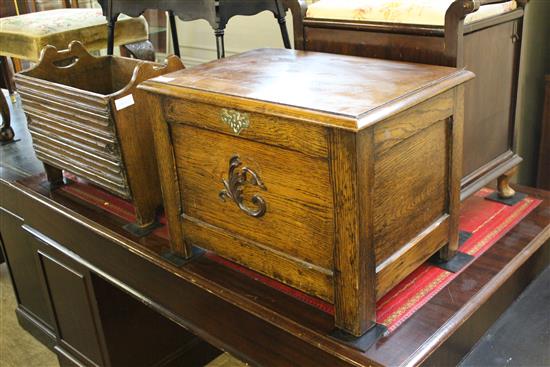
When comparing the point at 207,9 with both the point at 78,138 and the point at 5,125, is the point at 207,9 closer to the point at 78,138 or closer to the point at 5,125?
the point at 78,138

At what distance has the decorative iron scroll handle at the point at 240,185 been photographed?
0.96 meters

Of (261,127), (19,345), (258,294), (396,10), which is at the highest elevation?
(396,10)

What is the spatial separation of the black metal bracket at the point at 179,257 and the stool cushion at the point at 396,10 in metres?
0.52

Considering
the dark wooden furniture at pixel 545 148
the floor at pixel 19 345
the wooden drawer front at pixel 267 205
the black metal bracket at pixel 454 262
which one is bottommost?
the floor at pixel 19 345

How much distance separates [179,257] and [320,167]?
45 cm

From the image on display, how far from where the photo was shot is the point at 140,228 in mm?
1332

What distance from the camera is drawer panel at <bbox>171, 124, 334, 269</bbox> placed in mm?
879

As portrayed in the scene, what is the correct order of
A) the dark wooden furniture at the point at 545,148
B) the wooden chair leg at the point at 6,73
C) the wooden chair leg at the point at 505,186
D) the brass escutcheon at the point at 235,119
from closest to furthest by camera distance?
1. the brass escutcheon at the point at 235,119
2. the wooden chair leg at the point at 505,186
3. the dark wooden furniture at the point at 545,148
4. the wooden chair leg at the point at 6,73

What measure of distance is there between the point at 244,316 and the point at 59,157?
0.68 meters

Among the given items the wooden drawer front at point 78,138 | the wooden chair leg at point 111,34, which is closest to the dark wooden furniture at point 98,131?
the wooden drawer front at point 78,138

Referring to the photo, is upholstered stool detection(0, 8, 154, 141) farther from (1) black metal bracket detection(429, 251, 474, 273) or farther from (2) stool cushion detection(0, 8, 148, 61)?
(1) black metal bracket detection(429, 251, 474, 273)

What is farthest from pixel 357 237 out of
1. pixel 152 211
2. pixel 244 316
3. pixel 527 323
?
pixel 152 211

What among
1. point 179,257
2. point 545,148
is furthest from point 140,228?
point 545,148

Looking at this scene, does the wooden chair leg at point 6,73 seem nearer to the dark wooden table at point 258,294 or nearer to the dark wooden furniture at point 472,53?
the dark wooden table at point 258,294
